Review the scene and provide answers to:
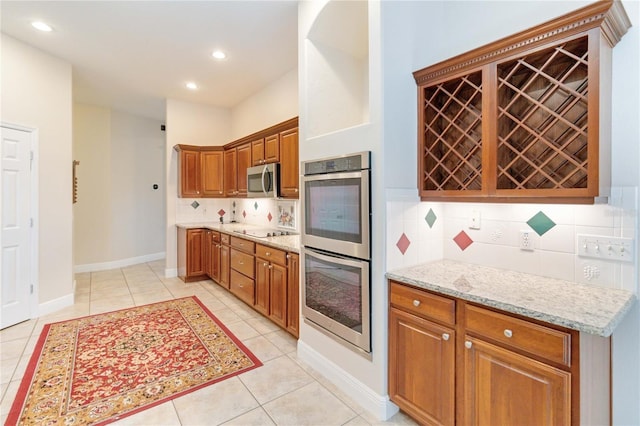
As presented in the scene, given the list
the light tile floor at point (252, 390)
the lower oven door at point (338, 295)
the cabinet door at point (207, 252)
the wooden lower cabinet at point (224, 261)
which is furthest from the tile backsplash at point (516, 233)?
the cabinet door at point (207, 252)

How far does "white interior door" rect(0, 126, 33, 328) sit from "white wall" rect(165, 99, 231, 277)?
1882 millimetres

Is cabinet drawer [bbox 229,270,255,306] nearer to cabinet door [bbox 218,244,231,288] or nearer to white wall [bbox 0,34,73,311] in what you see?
cabinet door [bbox 218,244,231,288]

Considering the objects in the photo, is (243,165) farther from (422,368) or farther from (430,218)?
(422,368)

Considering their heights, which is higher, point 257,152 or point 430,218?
point 257,152

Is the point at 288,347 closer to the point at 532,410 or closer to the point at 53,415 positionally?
the point at 53,415

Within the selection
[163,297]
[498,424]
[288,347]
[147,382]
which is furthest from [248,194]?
[498,424]

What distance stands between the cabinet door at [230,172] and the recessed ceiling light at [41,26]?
2404 mm

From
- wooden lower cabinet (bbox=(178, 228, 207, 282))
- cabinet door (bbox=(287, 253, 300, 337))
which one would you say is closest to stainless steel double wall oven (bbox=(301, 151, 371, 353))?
cabinet door (bbox=(287, 253, 300, 337))

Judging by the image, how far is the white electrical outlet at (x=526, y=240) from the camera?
1.81 meters

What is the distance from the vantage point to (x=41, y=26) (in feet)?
10.1

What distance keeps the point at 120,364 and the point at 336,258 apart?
2.04 metres

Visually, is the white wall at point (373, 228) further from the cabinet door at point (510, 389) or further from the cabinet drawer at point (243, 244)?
the cabinet drawer at point (243, 244)

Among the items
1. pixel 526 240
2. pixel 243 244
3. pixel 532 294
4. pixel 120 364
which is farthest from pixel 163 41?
pixel 532 294

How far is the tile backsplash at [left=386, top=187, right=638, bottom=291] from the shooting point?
4.94 feet
